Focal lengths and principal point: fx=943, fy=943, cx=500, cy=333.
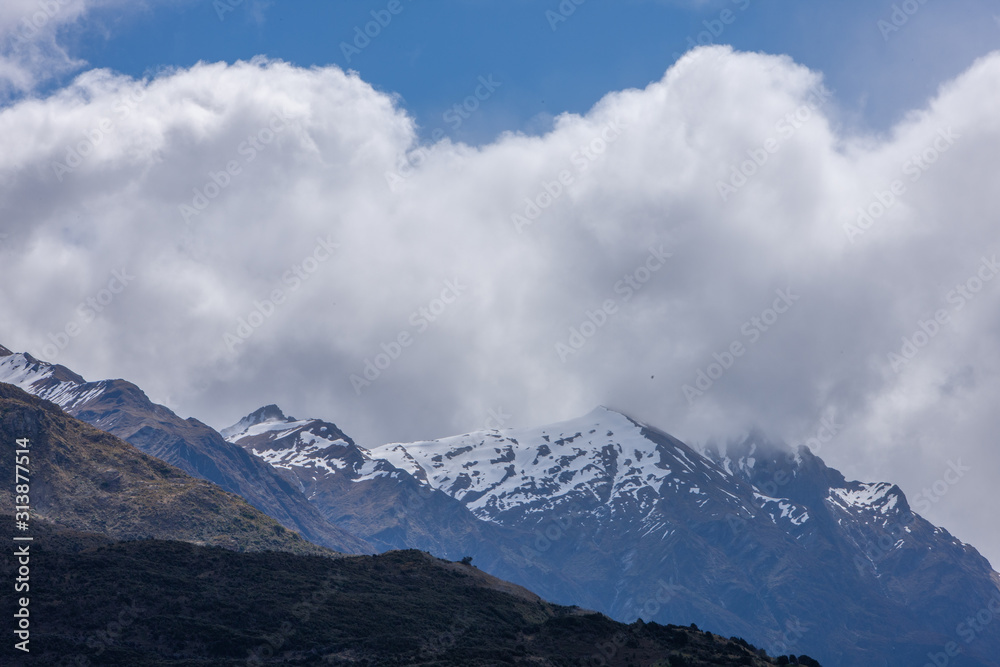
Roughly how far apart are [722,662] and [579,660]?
20385 mm

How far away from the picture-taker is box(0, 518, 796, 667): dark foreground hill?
136m

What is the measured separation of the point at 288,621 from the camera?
149625 millimetres

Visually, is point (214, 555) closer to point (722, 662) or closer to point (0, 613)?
point (0, 613)

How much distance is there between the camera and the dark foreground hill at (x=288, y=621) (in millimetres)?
136000

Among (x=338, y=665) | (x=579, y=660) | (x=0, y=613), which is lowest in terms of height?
(x=0, y=613)

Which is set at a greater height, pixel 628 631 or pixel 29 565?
pixel 628 631

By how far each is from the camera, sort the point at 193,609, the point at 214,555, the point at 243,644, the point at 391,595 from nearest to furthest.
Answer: the point at 243,644, the point at 193,609, the point at 391,595, the point at 214,555

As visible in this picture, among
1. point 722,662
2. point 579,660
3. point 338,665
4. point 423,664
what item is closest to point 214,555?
point 338,665

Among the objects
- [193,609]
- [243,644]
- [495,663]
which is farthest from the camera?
[193,609]

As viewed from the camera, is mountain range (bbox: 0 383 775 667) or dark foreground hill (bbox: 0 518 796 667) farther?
dark foreground hill (bbox: 0 518 796 667)

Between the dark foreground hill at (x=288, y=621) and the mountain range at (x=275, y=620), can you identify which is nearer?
the mountain range at (x=275, y=620)

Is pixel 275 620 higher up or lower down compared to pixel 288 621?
lower down

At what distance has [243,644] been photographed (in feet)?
459

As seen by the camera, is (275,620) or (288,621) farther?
(275,620)
